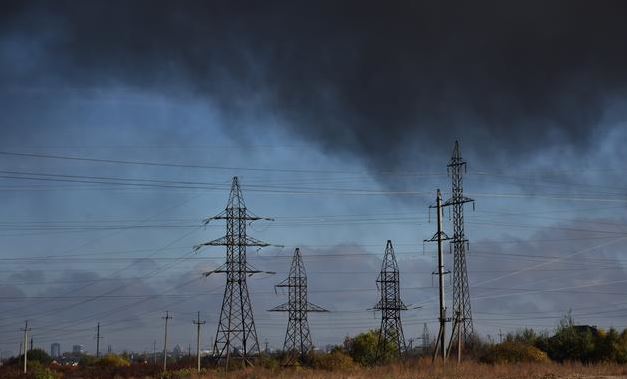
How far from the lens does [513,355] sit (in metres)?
67.9

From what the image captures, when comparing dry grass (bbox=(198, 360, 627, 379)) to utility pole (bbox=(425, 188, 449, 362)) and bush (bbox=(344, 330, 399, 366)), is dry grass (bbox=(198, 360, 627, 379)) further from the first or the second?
bush (bbox=(344, 330, 399, 366))

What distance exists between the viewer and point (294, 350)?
3521 inches

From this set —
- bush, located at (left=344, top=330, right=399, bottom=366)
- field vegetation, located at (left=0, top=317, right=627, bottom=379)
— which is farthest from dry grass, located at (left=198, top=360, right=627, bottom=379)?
bush, located at (left=344, top=330, right=399, bottom=366)

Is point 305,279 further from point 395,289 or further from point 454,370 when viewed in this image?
point 454,370

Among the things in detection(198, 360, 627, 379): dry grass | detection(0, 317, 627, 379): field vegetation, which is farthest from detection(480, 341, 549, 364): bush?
detection(198, 360, 627, 379): dry grass

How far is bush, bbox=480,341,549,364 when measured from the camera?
219 feet

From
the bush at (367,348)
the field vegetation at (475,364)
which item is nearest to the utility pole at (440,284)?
the field vegetation at (475,364)

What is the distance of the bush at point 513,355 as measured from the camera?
6681 cm

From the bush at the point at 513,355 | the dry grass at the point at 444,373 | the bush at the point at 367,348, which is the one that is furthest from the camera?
the bush at the point at 367,348

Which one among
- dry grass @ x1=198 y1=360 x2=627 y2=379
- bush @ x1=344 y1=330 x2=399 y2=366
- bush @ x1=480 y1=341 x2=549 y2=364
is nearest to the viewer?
dry grass @ x1=198 y1=360 x2=627 y2=379

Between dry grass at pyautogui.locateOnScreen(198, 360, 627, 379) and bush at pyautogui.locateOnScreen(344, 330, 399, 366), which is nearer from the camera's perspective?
dry grass at pyautogui.locateOnScreen(198, 360, 627, 379)

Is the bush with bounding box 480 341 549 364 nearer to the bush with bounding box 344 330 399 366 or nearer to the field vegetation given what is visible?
the field vegetation

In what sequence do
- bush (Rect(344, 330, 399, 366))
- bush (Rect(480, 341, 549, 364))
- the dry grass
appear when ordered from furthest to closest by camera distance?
bush (Rect(344, 330, 399, 366))
bush (Rect(480, 341, 549, 364))
the dry grass

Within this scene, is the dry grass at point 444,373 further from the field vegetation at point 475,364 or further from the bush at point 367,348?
the bush at point 367,348
